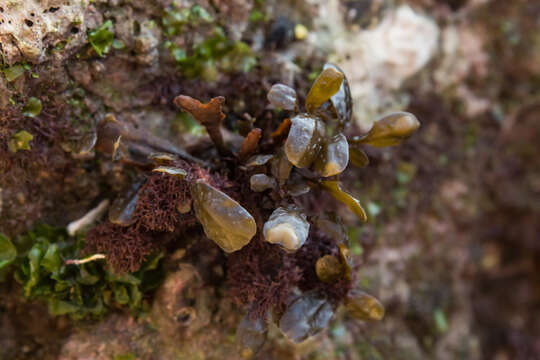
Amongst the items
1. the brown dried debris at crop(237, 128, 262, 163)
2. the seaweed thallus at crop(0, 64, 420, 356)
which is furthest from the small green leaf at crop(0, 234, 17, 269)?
the brown dried debris at crop(237, 128, 262, 163)

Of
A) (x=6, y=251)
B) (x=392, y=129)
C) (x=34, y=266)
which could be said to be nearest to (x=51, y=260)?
(x=34, y=266)

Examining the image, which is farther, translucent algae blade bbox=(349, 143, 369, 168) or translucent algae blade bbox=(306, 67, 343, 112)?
translucent algae blade bbox=(349, 143, 369, 168)

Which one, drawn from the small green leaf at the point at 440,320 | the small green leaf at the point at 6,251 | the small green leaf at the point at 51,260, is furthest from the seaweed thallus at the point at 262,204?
the small green leaf at the point at 440,320

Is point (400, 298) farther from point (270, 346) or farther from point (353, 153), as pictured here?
point (353, 153)

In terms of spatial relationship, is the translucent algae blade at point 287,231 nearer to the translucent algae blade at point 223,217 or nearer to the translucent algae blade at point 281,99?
the translucent algae blade at point 223,217

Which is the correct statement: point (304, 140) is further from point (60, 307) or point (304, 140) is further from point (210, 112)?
point (60, 307)

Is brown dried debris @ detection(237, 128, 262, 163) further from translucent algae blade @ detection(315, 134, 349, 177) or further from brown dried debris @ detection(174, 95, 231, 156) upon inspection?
translucent algae blade @ detection(315, 134, 349, 177)
